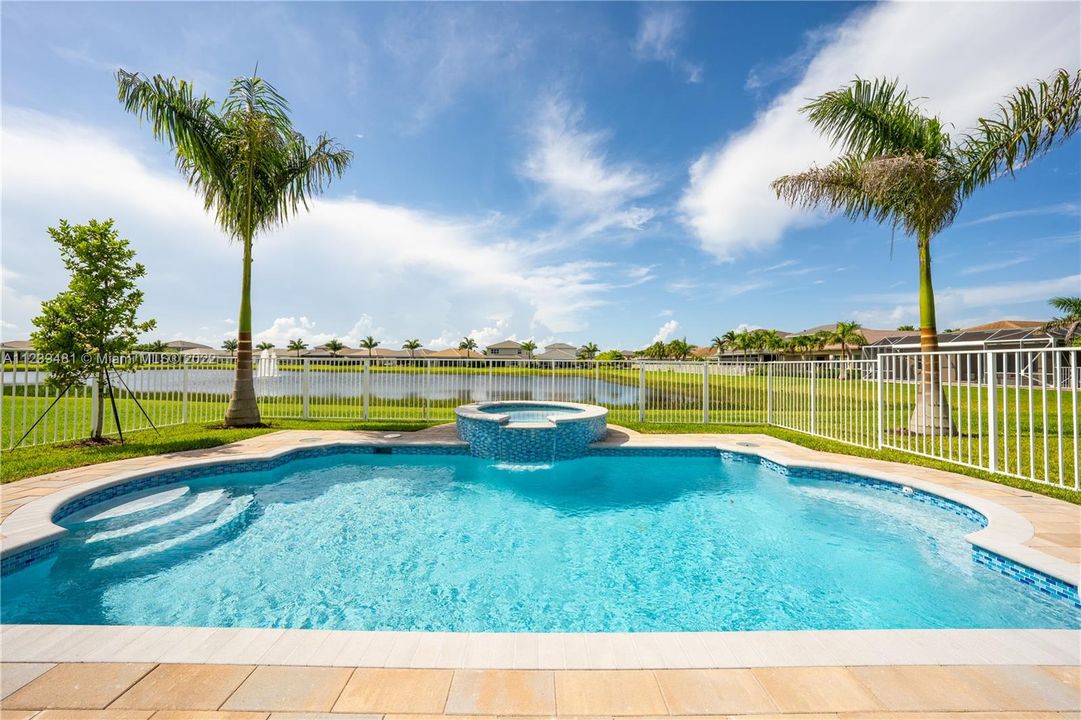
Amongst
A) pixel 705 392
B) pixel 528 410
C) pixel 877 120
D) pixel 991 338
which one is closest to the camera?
pixel 877 120

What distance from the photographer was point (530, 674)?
77.9 inches

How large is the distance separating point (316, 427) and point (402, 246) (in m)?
5.45

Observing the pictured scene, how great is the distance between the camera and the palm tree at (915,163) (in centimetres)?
705

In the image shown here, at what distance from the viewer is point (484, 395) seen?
35.5 ft

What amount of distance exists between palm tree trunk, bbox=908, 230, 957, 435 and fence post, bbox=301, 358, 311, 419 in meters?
13.0

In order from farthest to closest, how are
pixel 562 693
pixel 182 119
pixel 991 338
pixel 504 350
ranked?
pixel 504 350, pixel 991 338, pixel 182 119, pixel 562 693

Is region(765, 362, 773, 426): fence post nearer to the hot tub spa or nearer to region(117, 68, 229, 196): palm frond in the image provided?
the hot tub spa

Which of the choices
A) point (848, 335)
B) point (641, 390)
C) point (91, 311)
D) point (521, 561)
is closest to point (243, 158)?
point (91, 311)

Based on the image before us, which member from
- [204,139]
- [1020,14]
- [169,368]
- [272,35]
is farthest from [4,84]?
[1020,14]

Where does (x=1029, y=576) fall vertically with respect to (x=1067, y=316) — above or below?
below

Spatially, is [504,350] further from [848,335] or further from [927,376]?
[927,376]

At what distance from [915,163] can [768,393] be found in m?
5.25

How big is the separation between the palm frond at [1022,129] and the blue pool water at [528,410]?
8732mm

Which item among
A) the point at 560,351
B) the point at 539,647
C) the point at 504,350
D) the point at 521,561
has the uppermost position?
the point at 560,351
